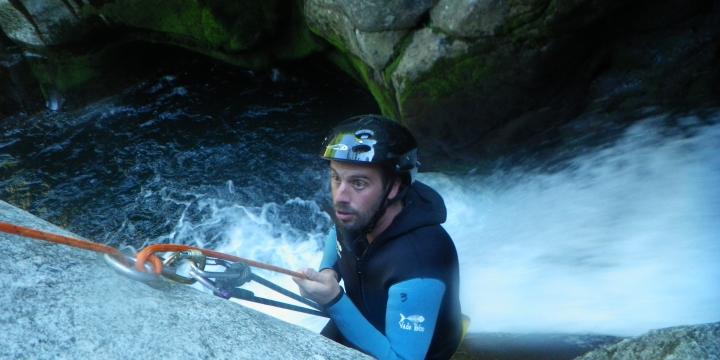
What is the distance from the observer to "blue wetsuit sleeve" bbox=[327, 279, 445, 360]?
2.35 metres

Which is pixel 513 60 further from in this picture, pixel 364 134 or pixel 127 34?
pixel 127 34

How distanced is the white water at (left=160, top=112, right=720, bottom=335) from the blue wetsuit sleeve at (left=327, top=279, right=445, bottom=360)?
2.08m

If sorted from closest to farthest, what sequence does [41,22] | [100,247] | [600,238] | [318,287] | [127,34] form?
[100,247], [318,287], [600,238], [41,22], [127,34]

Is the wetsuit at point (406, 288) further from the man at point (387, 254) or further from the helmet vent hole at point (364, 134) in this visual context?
the helmet vent hole at point (364, 134)

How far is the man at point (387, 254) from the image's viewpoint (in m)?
2.38

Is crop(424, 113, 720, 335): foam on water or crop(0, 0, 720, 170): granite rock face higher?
crop(0, 0, 720, 170): granite rock face

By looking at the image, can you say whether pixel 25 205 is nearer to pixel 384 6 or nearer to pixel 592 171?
pixel 384 6

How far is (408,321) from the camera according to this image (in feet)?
7.70

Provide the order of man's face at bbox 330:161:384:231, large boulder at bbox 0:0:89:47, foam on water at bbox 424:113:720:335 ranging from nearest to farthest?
man's face at bbox 330:161:384:231
foam on water at bbox 424:113:720:335
large boulder at bbox 0:0:89:47

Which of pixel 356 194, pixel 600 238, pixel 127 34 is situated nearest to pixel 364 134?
pixel 356 194

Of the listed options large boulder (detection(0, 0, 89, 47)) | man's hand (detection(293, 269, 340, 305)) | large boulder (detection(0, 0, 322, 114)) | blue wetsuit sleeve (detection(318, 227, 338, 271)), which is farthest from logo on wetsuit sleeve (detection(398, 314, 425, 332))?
large boulder (detection(0, 0, 89, 47))

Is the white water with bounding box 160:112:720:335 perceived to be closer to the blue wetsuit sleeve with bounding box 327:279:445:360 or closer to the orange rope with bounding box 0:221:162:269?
the blue wetsuit sleeve with bounding box 327:279:445:360

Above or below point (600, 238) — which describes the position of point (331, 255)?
below

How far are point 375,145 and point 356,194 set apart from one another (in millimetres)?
273
